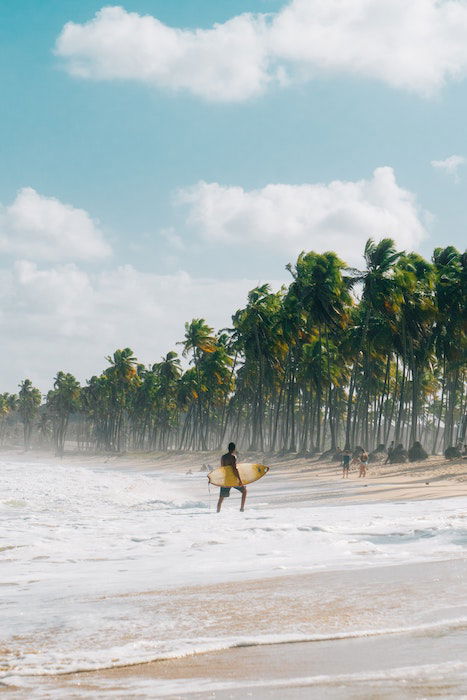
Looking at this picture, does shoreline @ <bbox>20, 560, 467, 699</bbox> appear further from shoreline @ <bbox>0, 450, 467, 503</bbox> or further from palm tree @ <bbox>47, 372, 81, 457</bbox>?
palm tree @ <bbox>47, 372, 81, 457</bbox>

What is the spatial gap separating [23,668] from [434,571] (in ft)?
15.1

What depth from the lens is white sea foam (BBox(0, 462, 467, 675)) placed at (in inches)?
182

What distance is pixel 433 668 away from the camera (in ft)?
12.4

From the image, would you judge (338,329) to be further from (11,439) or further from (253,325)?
(11,439)

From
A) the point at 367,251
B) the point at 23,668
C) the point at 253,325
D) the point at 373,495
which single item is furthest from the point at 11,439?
the point at 23,668

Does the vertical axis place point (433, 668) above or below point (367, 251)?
below

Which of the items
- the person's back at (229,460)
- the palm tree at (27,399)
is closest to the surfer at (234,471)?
the person's back at (229,460)

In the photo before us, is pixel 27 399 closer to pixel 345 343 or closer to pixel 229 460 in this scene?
pixel 345 343

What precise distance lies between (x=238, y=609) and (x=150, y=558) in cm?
346

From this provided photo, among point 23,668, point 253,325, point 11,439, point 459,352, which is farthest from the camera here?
point 11,439

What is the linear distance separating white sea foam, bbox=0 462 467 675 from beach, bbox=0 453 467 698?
0.09ft

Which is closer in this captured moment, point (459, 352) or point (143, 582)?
point (143, 582)

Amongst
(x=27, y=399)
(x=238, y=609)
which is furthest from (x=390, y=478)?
(x=27, y=399)

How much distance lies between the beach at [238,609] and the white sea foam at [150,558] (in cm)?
3
